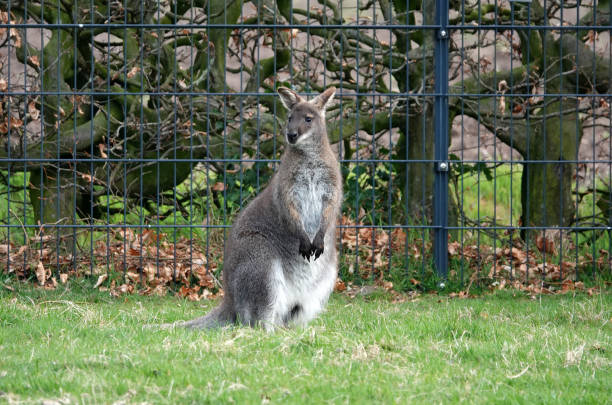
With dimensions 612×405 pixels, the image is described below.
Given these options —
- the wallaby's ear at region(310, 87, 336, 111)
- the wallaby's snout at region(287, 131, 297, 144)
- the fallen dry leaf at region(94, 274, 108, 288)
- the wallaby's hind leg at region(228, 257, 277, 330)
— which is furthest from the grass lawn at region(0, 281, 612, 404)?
the wallaby's ear at region(310, 87, 336, 111)

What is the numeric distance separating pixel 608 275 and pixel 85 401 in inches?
232

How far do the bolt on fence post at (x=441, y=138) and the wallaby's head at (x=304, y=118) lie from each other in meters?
1.82

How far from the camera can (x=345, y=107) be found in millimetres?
9172

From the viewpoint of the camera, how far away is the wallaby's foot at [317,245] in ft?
19.8

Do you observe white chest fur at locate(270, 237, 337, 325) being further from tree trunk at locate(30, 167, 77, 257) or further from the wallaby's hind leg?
tree trunk at locate(30, 167, 77, 257)

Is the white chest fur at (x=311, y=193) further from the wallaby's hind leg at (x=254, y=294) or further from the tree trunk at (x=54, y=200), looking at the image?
the tree trunk at (x=54, y=200)

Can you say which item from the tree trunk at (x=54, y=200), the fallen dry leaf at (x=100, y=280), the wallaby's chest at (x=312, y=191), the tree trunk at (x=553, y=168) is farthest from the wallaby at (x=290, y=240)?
the tree trunk at (x=553, y=168)

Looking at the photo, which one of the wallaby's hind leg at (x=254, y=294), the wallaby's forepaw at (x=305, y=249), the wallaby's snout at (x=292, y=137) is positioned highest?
the wallaby's snout at (x=292, y=137)

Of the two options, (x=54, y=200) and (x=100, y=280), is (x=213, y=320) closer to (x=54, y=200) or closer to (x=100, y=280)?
(x=100, y=280)

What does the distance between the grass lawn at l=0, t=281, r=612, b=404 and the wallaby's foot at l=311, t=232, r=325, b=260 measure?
1.53ft

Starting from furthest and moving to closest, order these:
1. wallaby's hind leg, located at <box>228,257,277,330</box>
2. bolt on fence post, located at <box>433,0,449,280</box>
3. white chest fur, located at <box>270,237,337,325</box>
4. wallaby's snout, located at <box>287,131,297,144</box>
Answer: bolt on fence post, located at <box>433,0,449,280</box> → wallaby's snout, located at <box>287,131,297,144</box> → white chest fur, located at <box>270,237,337,325</box> → wallaby's hind leg, located at <box>228,257,277,330</box>

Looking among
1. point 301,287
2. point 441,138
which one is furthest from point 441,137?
point 301,287

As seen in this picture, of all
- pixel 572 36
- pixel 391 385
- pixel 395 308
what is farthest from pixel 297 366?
pixel 572 36

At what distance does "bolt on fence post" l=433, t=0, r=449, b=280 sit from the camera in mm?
8039
